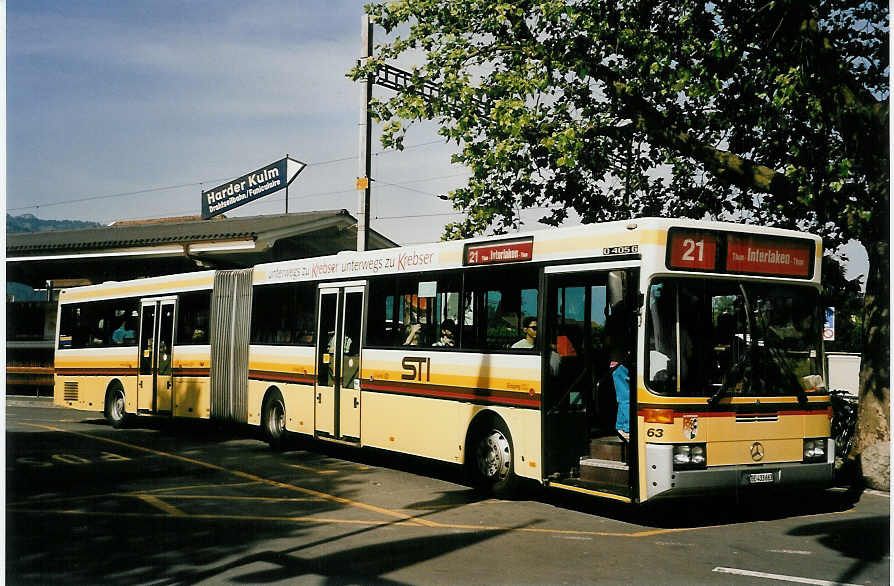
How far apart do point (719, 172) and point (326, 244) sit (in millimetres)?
16606

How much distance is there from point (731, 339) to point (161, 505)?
20.7 feet

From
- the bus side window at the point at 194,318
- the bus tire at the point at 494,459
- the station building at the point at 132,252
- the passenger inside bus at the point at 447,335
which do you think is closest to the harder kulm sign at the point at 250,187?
the station building at the point at 132,252

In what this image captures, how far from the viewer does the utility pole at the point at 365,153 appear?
20.4 meters

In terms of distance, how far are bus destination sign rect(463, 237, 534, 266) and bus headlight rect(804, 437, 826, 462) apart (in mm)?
3601

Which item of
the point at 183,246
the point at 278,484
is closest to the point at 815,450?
the point at 278,484

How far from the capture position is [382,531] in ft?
30.3

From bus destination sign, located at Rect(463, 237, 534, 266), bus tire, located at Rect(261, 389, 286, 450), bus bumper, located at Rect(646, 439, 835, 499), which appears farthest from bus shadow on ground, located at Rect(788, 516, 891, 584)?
bus tire, located at Rect(261, 389, 286, 450)

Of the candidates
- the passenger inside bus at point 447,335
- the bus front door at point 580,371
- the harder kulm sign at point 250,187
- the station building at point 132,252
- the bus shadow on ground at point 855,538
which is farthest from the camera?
the harder kulm sign at point 250,187

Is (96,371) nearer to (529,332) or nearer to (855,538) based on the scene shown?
(529,332)

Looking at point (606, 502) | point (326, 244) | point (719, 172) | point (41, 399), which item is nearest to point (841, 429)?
point (719, 172)

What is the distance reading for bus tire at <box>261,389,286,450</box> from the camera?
641 inches

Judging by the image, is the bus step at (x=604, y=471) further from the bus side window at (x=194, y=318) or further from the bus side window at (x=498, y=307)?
the bus side window at (x=194, y=318)

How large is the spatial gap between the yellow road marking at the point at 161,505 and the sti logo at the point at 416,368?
12.0 ft

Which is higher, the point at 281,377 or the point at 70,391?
the point at 281,377
